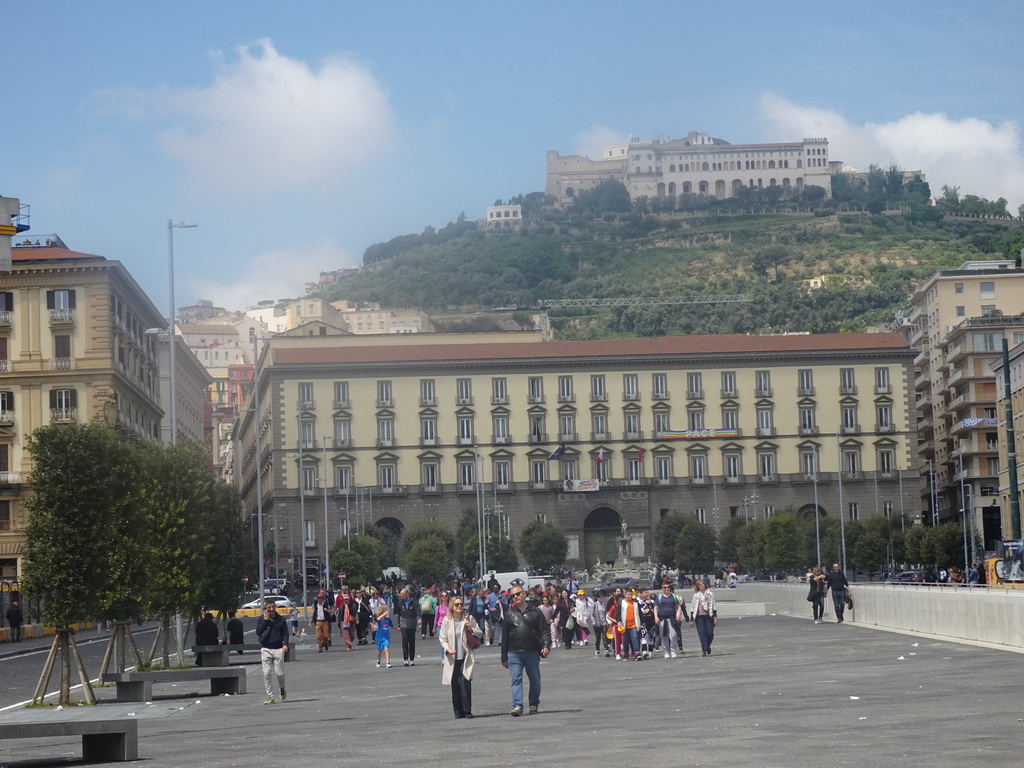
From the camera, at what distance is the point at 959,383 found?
410ft

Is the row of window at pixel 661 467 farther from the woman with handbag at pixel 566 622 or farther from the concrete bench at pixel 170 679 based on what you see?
the concrete bench at pixel 170 679

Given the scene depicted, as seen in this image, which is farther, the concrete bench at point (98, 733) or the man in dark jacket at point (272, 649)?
the man in dark jacket at point (272, 649)

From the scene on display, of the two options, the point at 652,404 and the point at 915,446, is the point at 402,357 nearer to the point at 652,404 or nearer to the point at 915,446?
the point at 652,404

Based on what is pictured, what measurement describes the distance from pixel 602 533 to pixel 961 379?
30309 mm

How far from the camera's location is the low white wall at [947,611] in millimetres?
32938

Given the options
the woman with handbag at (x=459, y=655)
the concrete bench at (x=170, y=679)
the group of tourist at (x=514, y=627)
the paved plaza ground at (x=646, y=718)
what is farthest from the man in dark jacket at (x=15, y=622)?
the woman with handbag at (x=459, y=655)

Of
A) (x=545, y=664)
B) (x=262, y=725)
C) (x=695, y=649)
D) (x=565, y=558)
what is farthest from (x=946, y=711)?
(x=565, y=558)

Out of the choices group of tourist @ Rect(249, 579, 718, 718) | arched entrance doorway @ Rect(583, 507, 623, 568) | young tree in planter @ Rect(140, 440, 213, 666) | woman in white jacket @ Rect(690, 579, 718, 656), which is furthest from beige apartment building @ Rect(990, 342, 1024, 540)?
young tree in planter @ Rect(140, 440, 213, 666)

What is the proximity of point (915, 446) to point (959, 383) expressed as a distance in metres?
10.8

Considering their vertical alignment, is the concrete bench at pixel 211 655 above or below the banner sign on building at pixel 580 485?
below

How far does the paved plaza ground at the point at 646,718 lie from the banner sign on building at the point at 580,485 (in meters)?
96.8

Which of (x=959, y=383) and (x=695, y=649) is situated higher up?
(x=959, y=383)

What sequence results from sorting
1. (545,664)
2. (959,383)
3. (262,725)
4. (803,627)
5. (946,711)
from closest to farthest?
1. (946,711)
2. (262,725)
3. (545,664)
4. (803,627)
5. (959,383)

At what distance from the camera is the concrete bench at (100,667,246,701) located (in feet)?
95.9
